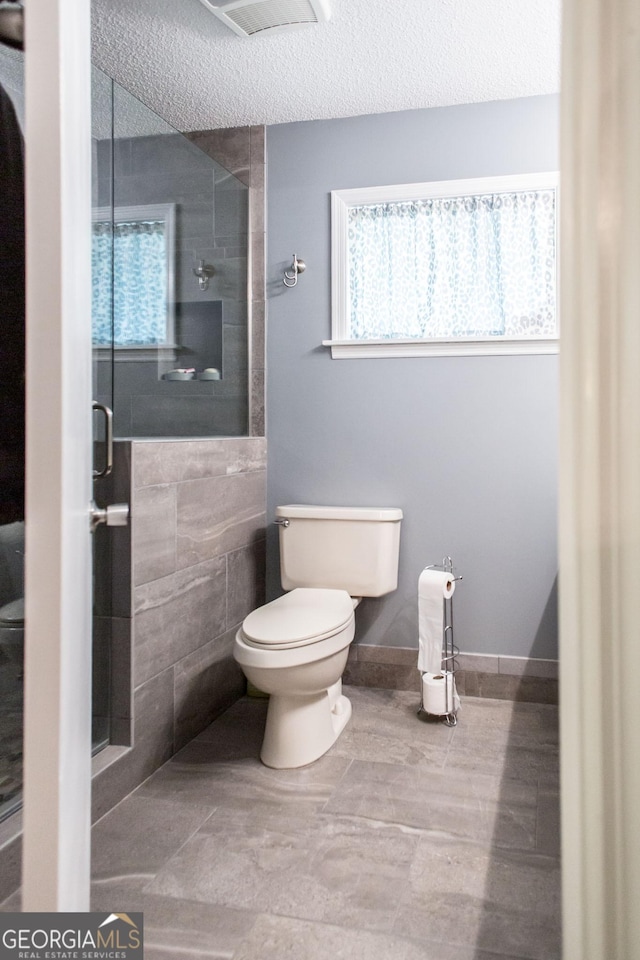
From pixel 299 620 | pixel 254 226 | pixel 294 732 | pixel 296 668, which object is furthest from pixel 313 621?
pixel 254 226

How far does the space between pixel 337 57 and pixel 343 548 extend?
178cm

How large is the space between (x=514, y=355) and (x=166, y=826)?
6.78 feet

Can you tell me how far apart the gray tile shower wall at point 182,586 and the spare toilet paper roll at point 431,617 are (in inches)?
29.4

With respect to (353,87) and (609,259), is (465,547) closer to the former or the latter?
(353,87)

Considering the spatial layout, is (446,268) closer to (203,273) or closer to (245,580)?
(203,273)

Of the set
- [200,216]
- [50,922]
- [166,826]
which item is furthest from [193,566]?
[50,922]

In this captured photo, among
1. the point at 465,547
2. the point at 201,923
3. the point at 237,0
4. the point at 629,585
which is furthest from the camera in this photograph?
the point at 465,547

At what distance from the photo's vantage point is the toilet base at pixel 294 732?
7.62 feet

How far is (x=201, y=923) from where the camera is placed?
156 centimetres

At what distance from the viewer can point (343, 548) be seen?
2861mm

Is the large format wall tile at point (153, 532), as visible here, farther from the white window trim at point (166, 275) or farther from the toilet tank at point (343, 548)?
the toilet tank at point (343, 548)

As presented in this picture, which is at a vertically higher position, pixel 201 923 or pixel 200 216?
pixel 200 216

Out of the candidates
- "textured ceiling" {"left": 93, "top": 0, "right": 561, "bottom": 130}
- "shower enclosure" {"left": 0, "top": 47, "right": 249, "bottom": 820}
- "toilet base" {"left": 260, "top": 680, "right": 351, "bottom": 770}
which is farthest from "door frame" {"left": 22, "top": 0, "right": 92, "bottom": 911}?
"textured ceiling" {"left": 93, "top": 0, "right": 561, "bottom": 130}

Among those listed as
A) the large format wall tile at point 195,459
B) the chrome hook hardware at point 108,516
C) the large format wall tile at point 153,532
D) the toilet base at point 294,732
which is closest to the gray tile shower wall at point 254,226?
the large format wall tile at point 195,459
